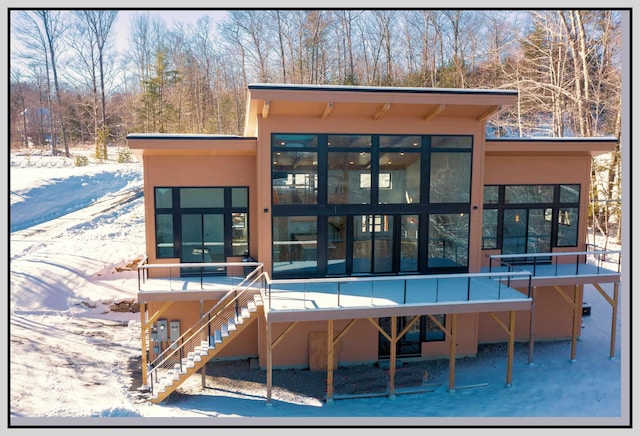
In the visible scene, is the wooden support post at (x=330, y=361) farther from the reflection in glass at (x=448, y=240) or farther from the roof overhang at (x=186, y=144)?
the roof overhang at (x=186, y=144)

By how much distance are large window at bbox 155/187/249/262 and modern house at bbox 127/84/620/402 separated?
28mm

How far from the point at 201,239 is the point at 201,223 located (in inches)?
17.1

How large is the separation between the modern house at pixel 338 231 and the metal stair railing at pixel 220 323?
48 mm

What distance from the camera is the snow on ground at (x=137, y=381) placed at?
319 inches

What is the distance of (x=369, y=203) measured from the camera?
10.1 m

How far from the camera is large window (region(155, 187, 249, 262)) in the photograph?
10836 mm

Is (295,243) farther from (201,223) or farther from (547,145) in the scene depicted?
(547,145)

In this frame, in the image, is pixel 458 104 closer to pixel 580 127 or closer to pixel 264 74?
pixel 580 127

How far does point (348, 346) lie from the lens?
1059 cm

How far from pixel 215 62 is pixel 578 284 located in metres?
24.0

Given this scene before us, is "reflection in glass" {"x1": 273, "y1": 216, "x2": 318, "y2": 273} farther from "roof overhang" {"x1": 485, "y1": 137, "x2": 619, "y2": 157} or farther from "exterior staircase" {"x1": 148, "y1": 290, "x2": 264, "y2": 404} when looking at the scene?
"roof overhang" {"x1": 485, "y1": 137, "x2": 619, "y2": 157}

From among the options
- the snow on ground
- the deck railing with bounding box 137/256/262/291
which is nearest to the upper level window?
the snow on ground

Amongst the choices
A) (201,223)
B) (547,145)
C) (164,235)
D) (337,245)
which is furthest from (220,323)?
(547,145)

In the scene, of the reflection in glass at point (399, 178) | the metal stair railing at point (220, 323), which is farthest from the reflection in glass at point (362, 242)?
the metal stair railing at point (220, 323)
